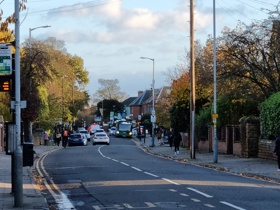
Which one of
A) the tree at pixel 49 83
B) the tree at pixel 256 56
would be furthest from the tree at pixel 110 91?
the tree at pixel 256 56

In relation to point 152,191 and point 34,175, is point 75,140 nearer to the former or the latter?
point 34,175

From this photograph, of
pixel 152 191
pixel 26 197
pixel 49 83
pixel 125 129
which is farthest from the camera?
pixel 125 129

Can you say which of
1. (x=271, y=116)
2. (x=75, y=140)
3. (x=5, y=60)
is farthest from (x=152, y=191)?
(x=75, y=140)

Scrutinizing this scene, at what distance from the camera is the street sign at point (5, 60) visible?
14164 mm

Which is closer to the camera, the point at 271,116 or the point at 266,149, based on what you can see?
the point at 271,116

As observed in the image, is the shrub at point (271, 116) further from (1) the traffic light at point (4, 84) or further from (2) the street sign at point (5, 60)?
(2) the street sign at point (5, 60)

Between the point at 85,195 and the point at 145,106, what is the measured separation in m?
123

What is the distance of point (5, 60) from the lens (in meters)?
14.2

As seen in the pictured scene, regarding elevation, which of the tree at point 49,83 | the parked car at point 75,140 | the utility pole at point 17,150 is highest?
the tree at point 49,83

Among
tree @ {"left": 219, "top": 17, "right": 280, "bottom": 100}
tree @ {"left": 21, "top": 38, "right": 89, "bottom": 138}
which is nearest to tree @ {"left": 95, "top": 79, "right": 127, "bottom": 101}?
tree @ {"left": 21, "top": 38, "right": 89, "bottom": 138}

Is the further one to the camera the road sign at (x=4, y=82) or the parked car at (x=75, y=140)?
the parked car at (x=75, y=140)

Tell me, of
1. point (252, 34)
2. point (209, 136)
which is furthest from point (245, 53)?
point (209, 136)

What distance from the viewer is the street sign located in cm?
1416

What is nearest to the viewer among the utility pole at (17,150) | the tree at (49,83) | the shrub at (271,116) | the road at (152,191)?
the utility pole at (17,150)
